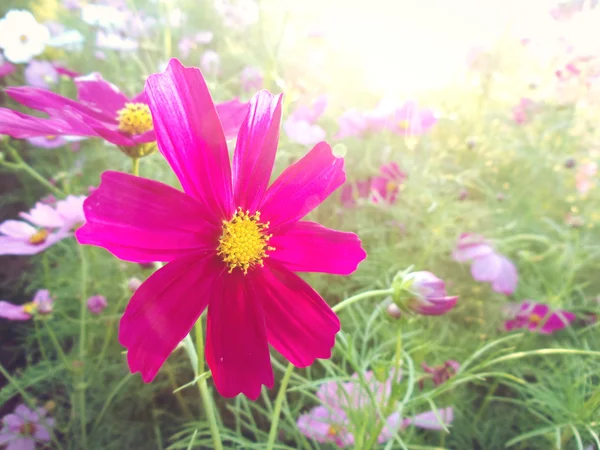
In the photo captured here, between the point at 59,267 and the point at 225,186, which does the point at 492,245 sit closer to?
the point at 225,186

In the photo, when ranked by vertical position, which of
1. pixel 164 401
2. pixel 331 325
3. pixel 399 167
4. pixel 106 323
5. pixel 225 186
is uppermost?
pixel 225 186

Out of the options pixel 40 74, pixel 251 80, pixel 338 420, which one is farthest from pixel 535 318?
pixel 40 74

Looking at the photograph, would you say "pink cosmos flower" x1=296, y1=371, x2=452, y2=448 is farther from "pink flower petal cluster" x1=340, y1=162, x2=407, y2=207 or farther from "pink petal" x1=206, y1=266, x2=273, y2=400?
"pink flower petal cluster" x1=340, y1=162, x2=407, y2=207

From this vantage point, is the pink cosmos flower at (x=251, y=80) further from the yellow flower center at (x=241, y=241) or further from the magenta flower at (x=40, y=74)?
the yellow flower center at (x=241, y=241)

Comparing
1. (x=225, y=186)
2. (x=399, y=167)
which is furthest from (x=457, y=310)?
(x=225, y=186)

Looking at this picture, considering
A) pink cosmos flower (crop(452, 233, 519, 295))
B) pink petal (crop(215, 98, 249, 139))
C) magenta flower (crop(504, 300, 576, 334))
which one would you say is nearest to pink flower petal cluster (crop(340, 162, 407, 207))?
pink cosmos flower (crop(452, 233, 519, 295))

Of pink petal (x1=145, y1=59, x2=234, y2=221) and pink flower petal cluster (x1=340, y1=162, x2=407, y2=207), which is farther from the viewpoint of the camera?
pink flower petal cluster (x1=340, y1=162, x2=407, y2=207)
